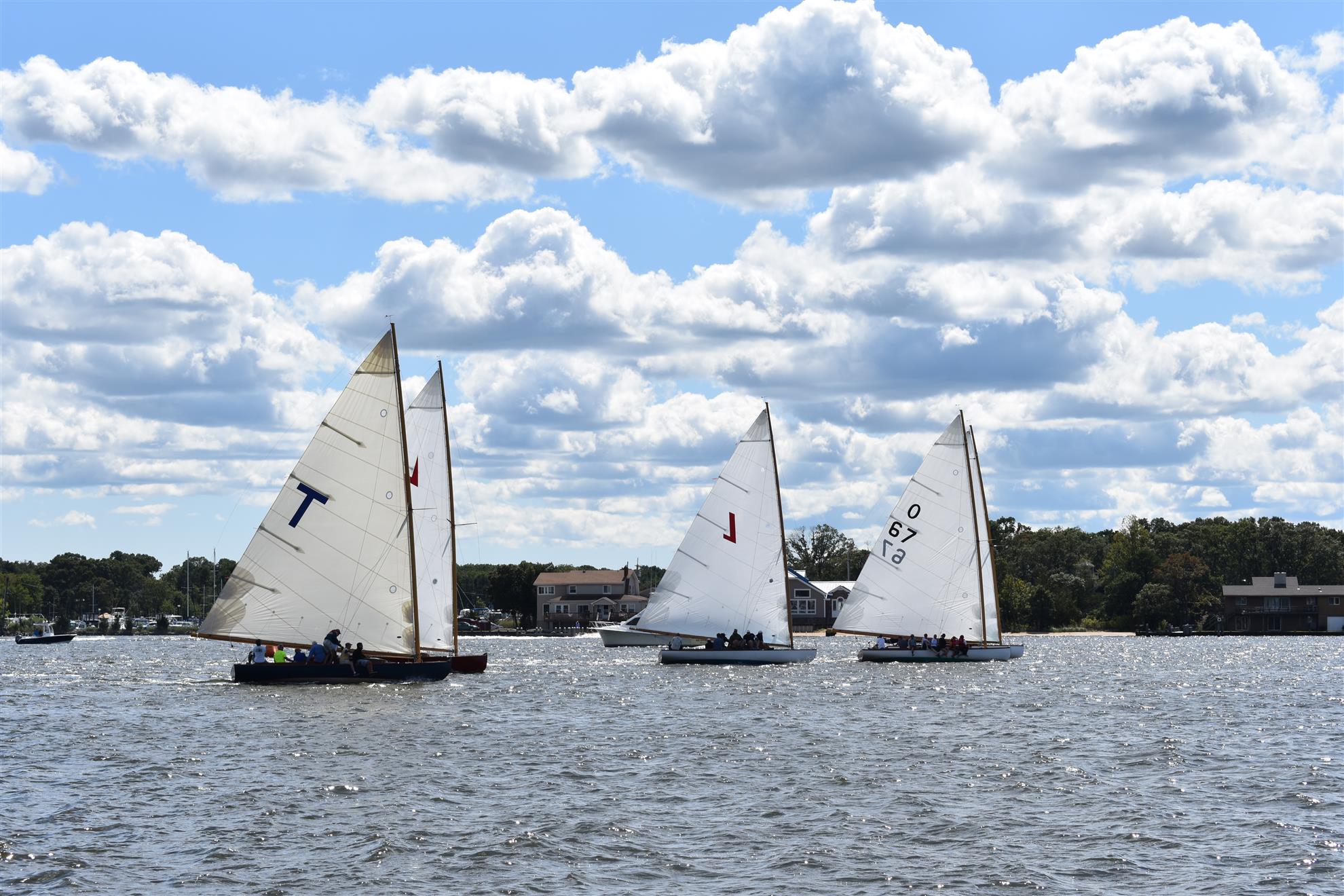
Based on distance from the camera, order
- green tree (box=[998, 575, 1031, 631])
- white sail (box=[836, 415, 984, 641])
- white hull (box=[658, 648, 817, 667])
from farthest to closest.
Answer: green tree (box=[998, 575, 1031, 631]) → white sail (box=[836, 415, 984, 641]) → white hull (box=[658, 648, 817, 667])

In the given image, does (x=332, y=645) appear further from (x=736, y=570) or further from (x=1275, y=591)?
(x=1275, y=591)

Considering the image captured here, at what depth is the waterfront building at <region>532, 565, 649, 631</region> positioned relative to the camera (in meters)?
188

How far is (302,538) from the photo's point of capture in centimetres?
5519

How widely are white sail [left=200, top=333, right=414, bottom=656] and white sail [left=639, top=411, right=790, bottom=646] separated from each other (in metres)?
19.9

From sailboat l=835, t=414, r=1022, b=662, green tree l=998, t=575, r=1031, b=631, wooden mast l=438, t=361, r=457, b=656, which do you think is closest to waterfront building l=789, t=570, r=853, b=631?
green tree l=998, t=575, r=1031, b=631

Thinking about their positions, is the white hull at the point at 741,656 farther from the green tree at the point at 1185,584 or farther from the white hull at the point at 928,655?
the green tree at the point at 1185,584

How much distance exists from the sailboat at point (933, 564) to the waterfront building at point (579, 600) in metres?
108

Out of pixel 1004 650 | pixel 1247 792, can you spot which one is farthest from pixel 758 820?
pixel 1004 650

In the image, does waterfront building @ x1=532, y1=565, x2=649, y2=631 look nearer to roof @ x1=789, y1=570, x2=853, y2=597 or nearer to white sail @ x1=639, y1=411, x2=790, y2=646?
roof @ x1=789, y1=570, x2=853, y2=597

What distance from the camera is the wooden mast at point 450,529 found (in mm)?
63719

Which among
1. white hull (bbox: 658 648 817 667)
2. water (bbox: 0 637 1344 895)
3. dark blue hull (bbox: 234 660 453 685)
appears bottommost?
water (bbox: 0 637 1344 895)

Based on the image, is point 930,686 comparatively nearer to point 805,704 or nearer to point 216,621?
point 805,704

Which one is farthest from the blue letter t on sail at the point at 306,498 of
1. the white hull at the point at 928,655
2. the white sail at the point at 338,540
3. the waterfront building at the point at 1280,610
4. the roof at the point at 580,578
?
the roof at the point at 580,578

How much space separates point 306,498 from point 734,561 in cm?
2552
